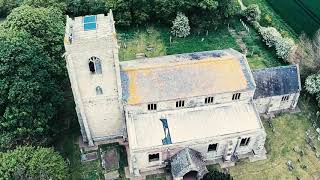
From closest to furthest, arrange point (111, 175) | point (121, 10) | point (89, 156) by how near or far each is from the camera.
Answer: point (111, 175)
point (89, 156)
point (121, 10)

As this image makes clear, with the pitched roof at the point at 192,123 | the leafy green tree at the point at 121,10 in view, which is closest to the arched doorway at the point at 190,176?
the pitched roof at the point at 192,123

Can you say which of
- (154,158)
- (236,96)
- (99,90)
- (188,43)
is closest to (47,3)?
(188,43)

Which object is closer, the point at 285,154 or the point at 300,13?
the point at 285,154

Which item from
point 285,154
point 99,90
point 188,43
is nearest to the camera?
point 99,90

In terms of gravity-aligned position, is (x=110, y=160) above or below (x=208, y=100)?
below

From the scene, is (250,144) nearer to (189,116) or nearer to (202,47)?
(189,116)

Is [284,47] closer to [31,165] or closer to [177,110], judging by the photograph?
[177,110]
